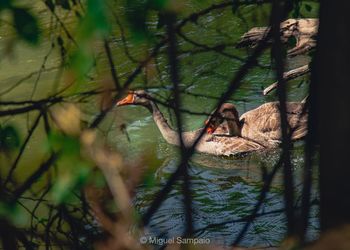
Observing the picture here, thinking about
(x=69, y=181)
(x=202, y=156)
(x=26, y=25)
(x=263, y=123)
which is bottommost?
(x=202, y=156)

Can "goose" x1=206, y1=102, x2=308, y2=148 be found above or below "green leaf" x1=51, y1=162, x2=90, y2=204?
below

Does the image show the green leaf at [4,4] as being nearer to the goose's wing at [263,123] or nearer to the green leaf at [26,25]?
the green leaf at [26,25]

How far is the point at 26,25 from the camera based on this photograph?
1.59 meters

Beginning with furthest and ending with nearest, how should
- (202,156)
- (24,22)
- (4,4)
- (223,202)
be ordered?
(202,156), (223,202), (24,22), (4,4)

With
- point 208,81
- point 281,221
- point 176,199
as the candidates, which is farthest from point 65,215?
point 208,81

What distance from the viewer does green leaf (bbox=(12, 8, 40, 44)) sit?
5.02ft

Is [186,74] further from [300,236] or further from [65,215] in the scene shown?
[300,236]

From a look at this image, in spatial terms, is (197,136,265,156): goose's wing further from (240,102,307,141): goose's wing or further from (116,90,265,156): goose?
(240,102,307,141): goose's wing

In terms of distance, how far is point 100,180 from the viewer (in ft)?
5.81

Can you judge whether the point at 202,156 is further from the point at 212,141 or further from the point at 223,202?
the point at 223,202

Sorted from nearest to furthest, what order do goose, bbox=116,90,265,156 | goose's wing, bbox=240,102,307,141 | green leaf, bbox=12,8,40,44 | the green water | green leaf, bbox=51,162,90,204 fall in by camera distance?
green leaf, bbox=51,162,90,204 < green leaf, bbox=12,8,40,44 < the green water < goose, bbox=116,90,265,156 < goose's wing, bbox=240,102,307,141

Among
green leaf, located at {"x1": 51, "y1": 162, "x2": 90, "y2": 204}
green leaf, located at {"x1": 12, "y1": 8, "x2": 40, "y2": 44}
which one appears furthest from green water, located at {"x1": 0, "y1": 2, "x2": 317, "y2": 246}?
green leaf, located at {"x1": 51, "y1": 162, "x2": 90, "y2": 204}

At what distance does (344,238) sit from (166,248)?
3.67ft

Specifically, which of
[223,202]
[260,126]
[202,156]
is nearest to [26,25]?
[223,202]
